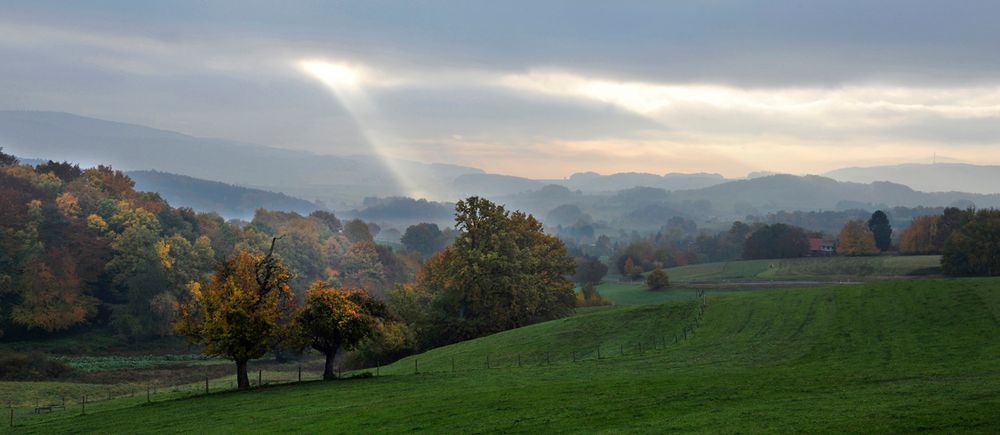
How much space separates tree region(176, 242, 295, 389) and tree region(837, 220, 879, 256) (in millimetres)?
151399

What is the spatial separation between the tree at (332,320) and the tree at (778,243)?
154 metres

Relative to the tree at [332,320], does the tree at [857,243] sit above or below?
above

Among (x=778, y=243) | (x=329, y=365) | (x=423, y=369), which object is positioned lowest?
(x=423, y=369)

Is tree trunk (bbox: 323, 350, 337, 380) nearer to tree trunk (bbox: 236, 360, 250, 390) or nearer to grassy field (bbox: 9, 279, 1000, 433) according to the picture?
grassy field (bbox: 9, 279, 1000, 433)

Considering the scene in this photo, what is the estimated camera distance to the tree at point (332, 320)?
55844 millimetres

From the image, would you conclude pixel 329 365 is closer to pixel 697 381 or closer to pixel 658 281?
pixel 697 381

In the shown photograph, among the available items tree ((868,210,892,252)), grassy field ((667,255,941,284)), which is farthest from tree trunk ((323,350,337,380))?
tree ((868,210,892,252))

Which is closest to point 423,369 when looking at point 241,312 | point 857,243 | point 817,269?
point 241,312

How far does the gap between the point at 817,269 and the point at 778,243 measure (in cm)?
4238

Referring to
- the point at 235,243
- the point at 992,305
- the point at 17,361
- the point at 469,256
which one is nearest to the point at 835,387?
the point at 992,305

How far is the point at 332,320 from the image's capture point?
55.8 meters

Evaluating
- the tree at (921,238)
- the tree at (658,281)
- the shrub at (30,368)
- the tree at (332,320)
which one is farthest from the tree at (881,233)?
the shrub at (30,368)

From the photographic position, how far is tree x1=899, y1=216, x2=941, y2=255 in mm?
167950

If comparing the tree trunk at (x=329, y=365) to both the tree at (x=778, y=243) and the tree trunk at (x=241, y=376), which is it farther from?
the tree at (x=778, y=243)
